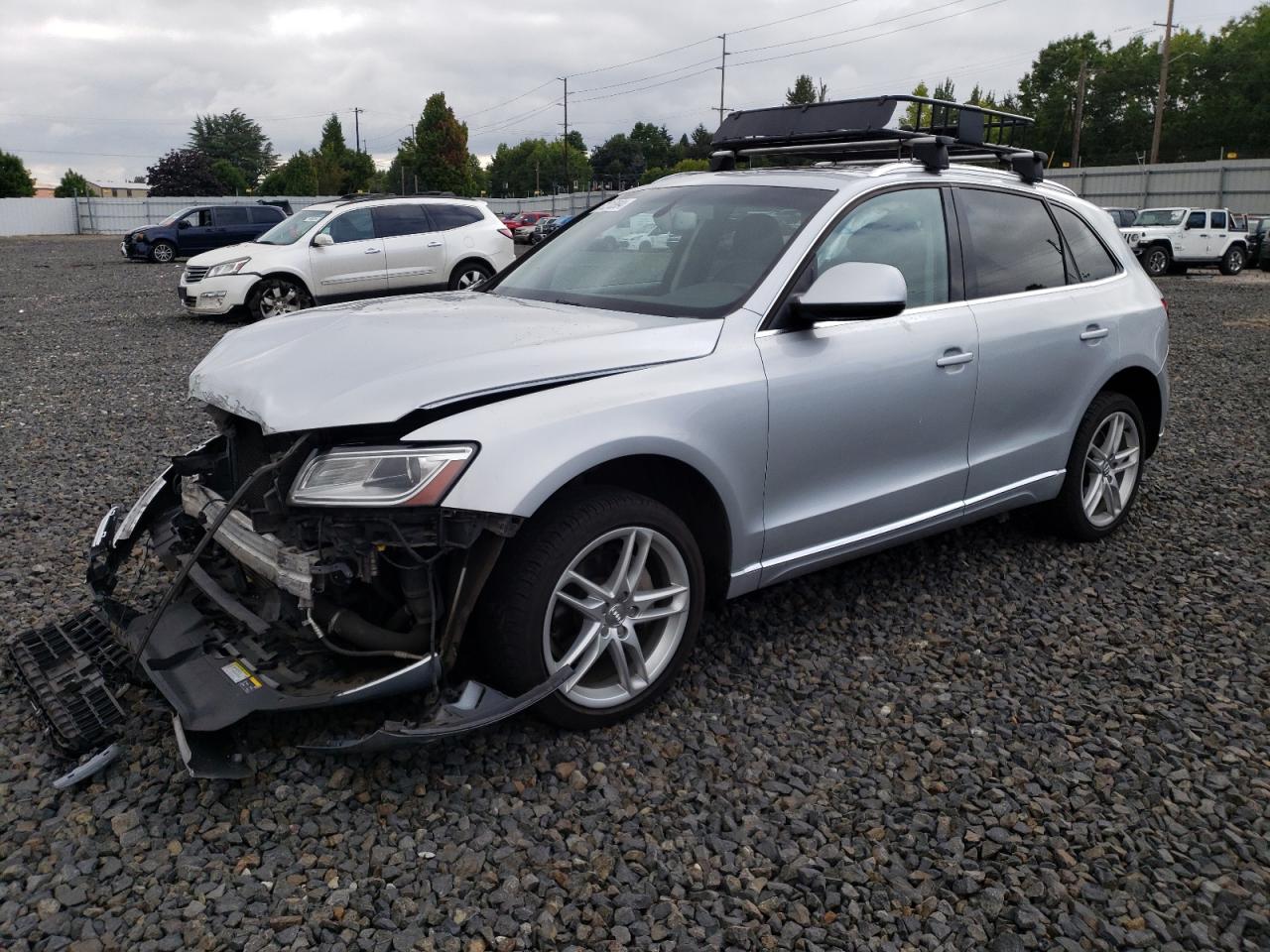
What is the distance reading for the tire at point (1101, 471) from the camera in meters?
4.85

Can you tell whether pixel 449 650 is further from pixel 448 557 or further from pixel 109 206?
pixel 109 206

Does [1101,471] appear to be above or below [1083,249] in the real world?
below

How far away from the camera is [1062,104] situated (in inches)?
3359

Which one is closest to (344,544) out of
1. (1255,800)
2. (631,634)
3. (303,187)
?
(631,634)

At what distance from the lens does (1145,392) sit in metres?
5.24

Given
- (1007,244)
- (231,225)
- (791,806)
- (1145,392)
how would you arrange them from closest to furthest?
(791,806) < (1007,244) < (1145,392) < (231,225)

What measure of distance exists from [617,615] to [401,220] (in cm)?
1253

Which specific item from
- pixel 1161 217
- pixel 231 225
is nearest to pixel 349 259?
pixel 231 225

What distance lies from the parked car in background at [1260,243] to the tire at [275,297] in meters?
25.1

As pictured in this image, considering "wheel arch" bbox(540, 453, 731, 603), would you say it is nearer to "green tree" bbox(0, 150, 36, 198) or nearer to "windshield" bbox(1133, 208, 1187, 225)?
"windshield" bbox(1133, 208, 1187, 225)

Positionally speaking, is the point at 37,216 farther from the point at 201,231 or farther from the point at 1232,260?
the point at 1232,260

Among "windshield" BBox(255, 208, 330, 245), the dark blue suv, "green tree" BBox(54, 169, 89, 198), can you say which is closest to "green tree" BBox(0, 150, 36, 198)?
"green tree" BBox(54, 169, 89, 198)

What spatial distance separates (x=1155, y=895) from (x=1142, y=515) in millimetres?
3456

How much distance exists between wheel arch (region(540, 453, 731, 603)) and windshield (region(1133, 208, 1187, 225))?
27.1 metres
